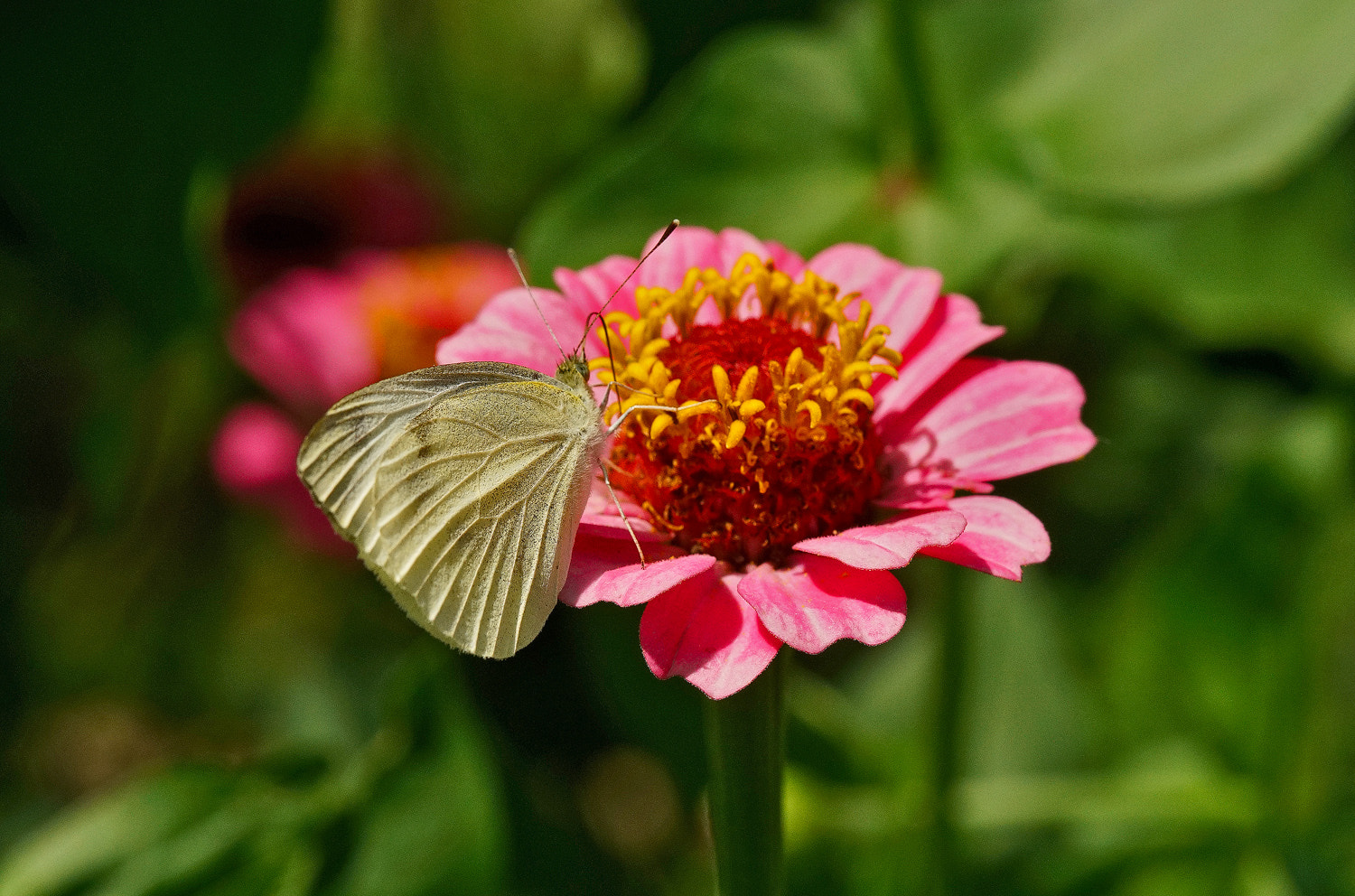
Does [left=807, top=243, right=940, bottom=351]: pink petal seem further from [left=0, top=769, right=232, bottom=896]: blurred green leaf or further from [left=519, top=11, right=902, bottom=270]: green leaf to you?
[left=0, top=769, right=232, bottom=896]: blurred green leaf

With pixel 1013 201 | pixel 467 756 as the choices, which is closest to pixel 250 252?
pixel 467 756

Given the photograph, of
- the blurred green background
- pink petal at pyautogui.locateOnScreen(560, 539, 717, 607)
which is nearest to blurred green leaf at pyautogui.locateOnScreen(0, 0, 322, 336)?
the blurred green background

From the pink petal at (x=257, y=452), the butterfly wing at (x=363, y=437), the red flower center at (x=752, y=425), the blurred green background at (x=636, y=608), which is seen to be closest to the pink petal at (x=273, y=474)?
the pink petal at (x=257, y=452)

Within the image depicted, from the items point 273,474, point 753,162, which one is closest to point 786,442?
point 753,162

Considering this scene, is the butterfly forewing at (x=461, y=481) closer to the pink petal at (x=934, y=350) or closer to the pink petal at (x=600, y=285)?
the pink petal at (x=600, y=285)

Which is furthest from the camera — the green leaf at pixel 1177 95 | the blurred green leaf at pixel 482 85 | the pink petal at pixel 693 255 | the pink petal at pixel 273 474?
the blurred green leaf at pixel 482 85

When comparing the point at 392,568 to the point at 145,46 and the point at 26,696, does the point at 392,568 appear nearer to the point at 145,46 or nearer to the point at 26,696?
the point at 145,46
